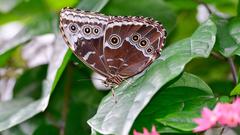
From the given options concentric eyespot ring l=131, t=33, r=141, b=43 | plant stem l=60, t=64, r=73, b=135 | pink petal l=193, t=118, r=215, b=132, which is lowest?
plant stem l=60, t=64, r=73, b=135

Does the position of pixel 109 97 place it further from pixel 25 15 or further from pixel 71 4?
pixel 25 15

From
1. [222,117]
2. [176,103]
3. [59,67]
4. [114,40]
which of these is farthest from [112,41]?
[222,117]

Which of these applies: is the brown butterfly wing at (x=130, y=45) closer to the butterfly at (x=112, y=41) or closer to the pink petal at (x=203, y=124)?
the butterfly at (x=112, y=41)

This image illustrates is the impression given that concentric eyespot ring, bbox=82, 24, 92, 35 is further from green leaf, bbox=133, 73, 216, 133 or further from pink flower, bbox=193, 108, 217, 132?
pink flower, bbox=193, 108, 217, 132

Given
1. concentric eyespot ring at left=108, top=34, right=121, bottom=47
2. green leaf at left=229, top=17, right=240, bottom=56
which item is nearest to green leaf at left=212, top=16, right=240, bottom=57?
green leaf at left=229, top=17, right=240, bottom=56

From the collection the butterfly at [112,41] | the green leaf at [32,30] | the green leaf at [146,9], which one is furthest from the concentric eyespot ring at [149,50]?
the green leaf at [32,30]

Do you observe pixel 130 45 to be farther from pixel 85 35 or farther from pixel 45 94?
pixel 45 94
